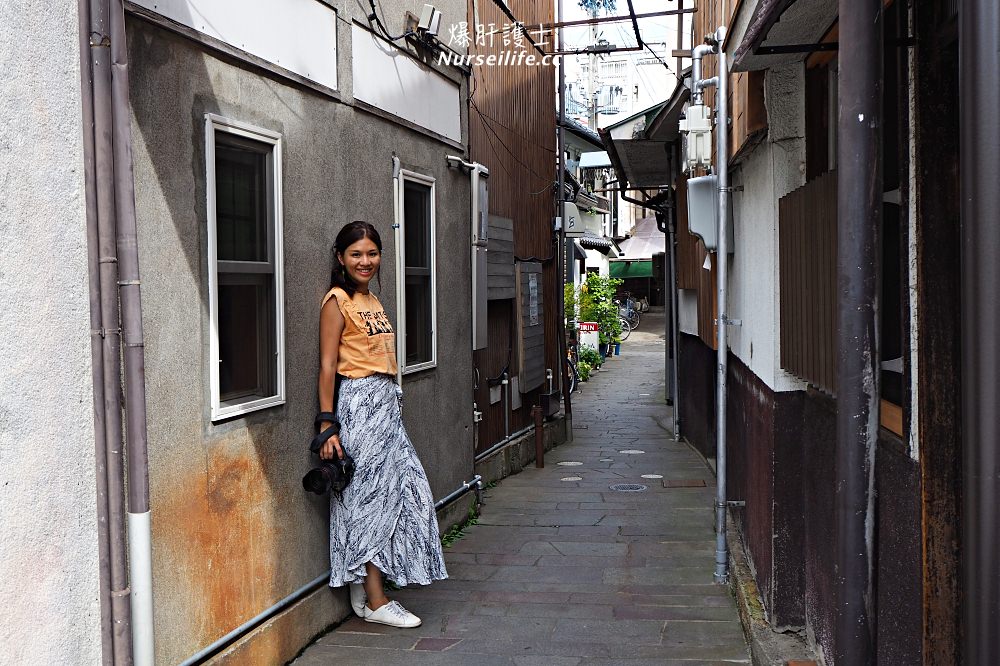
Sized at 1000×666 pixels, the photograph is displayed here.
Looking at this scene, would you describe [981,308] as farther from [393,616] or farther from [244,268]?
[393,616]

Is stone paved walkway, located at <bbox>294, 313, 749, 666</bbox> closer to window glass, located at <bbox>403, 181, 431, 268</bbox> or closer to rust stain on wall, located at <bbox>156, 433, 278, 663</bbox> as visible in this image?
rust stain on wall, located at <bbox>156, 433, 278, 663</bbox>

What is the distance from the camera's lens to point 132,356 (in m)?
3.85

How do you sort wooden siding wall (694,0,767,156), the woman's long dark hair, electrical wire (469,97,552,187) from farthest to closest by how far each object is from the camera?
1. electrical wire (469,97,552,187)
2. the woman's long dark hair
3. wooden siding wall (694,0,767,156)

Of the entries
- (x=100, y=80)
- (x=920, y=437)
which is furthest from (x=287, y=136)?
(x=920, y=437)

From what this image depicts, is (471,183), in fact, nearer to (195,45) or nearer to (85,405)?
(195,45)

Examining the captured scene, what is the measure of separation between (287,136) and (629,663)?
3304 millimetres

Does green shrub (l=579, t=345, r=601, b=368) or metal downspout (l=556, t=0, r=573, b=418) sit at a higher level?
metal downspout (l=556, t=0, r=573, b=418)

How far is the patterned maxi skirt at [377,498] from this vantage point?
5.84m

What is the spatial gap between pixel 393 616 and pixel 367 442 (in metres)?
1.06

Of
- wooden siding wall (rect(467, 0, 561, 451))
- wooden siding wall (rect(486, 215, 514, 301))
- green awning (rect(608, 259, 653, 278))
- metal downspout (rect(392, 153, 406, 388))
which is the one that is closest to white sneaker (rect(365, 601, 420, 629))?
metal downspout (rect(392, 153, 406, 388))

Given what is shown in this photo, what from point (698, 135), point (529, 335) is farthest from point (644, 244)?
point (698, 135)

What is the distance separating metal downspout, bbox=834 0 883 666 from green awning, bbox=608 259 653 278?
44933 millimetres

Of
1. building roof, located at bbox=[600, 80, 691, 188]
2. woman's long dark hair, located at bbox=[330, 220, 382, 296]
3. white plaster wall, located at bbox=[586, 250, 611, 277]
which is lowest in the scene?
woman's long dark hair, located at bbox=[330, 220, 382, 296]

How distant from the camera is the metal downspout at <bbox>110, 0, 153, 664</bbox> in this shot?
377 centimetres
